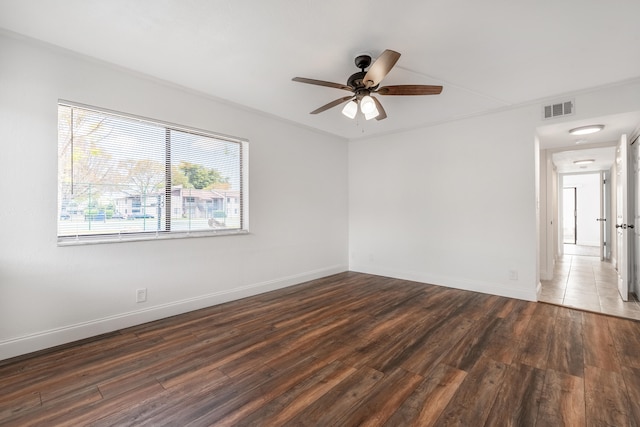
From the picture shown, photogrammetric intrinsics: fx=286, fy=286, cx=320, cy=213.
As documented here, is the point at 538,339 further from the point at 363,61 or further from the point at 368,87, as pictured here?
the point at 363,61

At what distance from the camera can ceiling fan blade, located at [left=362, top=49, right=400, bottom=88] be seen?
2.04 m

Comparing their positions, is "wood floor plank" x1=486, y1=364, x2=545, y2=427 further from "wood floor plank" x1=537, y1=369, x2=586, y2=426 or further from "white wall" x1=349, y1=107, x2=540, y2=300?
"white wall" x1=349, y1=107, x2=540, y2=300

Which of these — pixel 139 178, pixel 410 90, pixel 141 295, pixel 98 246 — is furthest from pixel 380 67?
pixel 141 295

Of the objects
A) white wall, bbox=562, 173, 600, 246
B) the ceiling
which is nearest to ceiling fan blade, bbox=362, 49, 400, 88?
the ceiling

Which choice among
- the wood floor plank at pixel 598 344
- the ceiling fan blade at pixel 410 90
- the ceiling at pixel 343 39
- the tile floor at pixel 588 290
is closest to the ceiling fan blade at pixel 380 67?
the ceiling fan blade at pixel 410 90

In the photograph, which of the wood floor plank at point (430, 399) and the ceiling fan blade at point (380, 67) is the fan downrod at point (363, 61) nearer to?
the ceiling fan blade at point (380, 67)

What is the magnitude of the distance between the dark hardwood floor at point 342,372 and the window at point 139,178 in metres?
1.07

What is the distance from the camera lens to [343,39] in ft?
7.61

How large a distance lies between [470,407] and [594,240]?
1104 cm

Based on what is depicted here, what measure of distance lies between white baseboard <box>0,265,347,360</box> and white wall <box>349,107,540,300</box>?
2146mm

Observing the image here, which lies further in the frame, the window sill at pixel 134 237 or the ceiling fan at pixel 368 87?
the window sill at pixel 134 237

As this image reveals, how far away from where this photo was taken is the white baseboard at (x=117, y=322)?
92.5 inches

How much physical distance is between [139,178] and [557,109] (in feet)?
16.1

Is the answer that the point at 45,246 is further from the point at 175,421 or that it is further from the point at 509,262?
the point at 509,262
